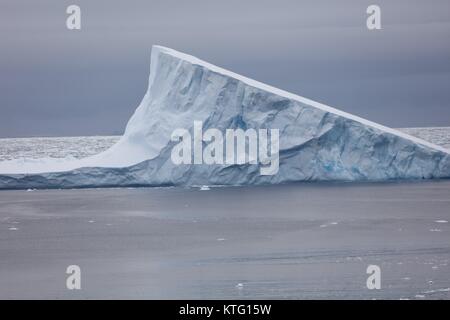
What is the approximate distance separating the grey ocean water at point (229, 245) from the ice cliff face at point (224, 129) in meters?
0.70

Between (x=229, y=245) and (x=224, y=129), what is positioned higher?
(x=224, y=129)

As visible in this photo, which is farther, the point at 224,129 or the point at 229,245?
the point at 224,129

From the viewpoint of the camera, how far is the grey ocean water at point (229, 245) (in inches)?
338

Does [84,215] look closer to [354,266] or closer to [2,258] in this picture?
[2,258]

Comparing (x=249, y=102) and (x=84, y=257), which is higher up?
(x=249, y=102)

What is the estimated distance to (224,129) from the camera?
61.2 ft

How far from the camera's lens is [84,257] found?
11.4m

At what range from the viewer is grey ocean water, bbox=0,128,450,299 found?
8594mm

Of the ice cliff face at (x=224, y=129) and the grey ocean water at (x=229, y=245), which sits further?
the ice cliff face at (x=224, y=129)

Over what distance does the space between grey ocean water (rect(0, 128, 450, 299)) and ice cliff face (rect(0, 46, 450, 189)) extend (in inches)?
27.6

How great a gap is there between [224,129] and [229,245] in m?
6.78
